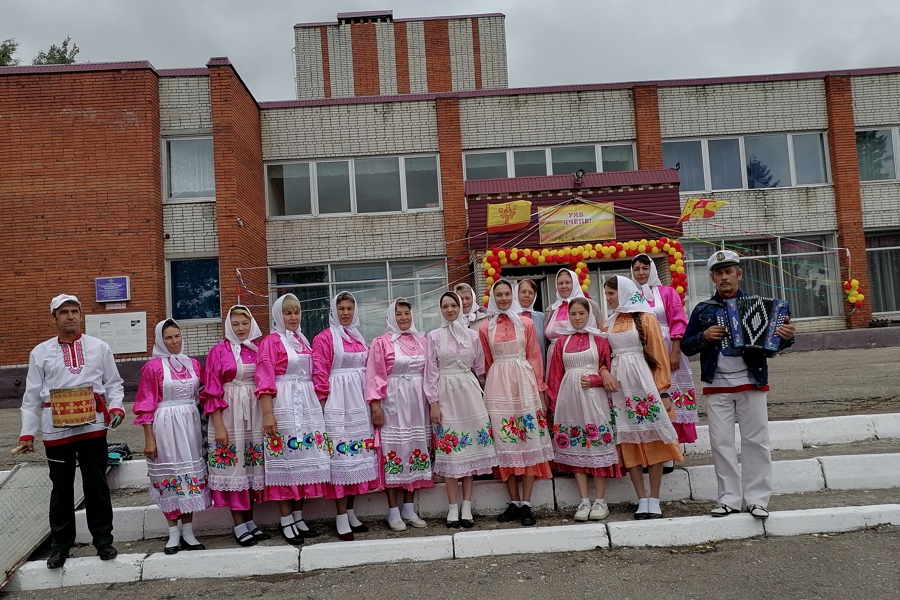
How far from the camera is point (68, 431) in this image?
17.4 feet

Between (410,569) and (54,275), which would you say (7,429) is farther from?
(410,569)

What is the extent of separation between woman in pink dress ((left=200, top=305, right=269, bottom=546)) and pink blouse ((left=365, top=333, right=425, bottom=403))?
896 millimetres

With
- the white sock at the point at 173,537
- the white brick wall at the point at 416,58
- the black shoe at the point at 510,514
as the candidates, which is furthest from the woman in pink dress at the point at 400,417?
the white brick wall at the point at 416,58

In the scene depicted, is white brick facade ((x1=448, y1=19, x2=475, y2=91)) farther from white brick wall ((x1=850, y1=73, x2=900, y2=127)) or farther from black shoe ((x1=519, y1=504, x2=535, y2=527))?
black shoe ((x1=519, y1=504, x2=535, y2=527))

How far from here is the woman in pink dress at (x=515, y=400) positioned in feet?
18.7

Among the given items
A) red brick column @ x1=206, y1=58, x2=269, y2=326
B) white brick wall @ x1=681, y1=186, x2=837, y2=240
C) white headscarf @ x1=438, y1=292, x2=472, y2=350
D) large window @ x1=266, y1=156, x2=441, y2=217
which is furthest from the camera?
white brick wall @ x1=681, y1=186, x2=837, y2=240

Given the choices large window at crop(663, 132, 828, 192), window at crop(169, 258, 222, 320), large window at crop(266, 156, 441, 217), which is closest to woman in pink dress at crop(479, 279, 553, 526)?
window at crop(169, 258, 222, 320)

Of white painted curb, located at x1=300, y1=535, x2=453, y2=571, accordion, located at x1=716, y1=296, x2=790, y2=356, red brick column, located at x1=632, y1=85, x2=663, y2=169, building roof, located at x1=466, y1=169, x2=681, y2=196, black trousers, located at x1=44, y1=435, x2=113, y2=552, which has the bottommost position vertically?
white painted curb, located at x1=300, y1=535, x2=453, y2=571

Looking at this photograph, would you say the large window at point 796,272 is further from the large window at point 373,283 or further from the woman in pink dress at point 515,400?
the woman in pink dress at point 515,400

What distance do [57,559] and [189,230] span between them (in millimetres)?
10450

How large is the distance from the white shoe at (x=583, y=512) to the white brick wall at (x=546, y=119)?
12.1 m

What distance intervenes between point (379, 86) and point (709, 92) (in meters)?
11.1

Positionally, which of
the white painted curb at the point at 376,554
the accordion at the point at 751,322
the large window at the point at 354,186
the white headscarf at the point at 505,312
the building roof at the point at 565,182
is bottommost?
the white painted curb at the point at 376,554

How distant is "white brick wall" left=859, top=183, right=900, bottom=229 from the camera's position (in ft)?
56.3
